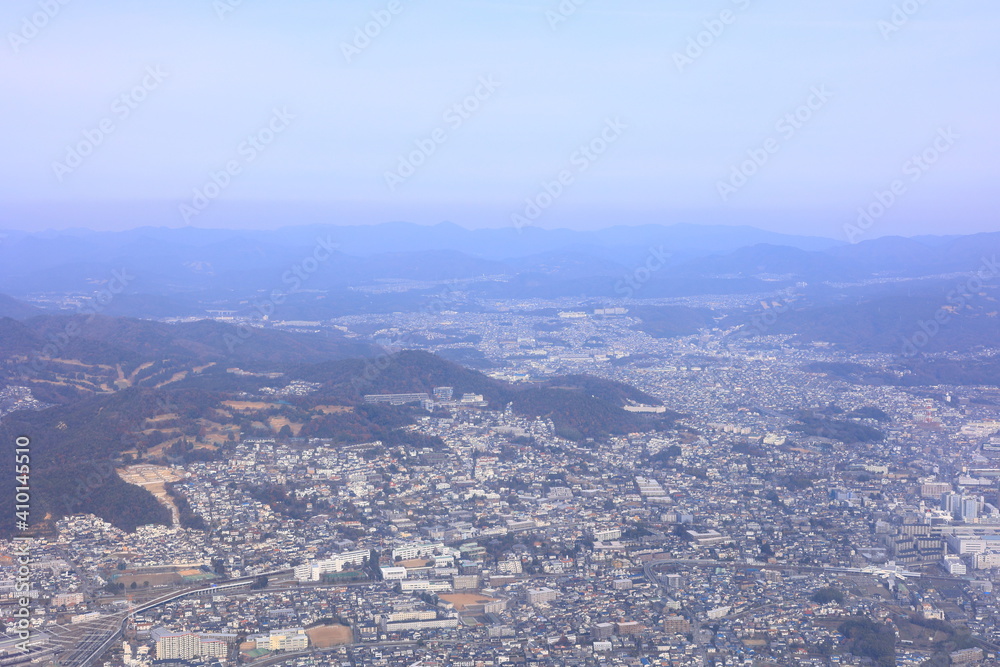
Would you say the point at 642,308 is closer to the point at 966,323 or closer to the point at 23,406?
the point at 966,323

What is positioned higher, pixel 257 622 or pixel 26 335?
pixel 26 335

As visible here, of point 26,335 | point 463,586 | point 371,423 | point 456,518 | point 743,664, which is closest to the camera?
point 743,664

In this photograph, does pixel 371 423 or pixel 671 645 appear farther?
pixel 371 423

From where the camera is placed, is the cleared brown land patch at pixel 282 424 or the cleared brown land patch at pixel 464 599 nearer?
the cleared brown land patch at pixel 464 599

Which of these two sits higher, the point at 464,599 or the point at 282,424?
the point at 282,424

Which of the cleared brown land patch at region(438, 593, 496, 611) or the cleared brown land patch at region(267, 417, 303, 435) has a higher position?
the cleared brown land patch at region(267, 417, 303, 435)

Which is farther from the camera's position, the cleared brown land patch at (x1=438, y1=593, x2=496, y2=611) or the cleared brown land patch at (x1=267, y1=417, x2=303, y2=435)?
the cleared brown land patch at (x1=267, y1=417, x2=303, y2=435)

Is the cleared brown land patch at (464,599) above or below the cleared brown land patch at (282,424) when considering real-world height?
below

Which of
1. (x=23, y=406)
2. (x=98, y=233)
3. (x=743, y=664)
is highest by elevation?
(x=98, y=233)

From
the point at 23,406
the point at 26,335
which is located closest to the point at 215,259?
the point at 26,335

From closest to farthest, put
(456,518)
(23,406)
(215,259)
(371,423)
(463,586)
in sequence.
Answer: (463,586) < (456,518) < (371,423) < (23,406) < (215,259)

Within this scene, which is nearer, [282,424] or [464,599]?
[464,599]
